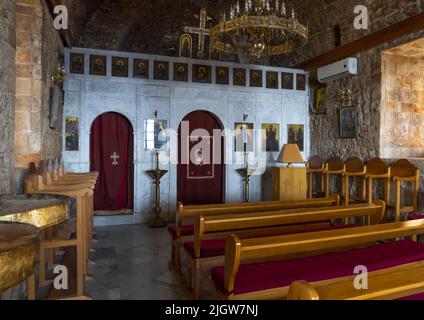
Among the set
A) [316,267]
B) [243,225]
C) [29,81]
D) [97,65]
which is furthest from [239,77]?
[316,267]

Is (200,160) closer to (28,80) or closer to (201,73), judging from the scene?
(201,73)

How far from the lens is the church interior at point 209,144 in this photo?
2.67 metres

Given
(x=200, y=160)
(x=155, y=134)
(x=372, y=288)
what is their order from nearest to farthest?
(x=372, y=288)
(x=155, y=134)
(x=200, y=160)

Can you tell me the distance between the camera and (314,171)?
23.4 feet

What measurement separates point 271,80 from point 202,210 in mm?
4923

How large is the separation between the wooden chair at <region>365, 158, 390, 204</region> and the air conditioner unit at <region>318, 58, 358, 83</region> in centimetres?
193

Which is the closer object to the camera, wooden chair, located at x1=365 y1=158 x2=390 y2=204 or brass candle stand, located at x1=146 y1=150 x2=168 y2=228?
wooden chair, located at x1=365 y1=158 x2=390 y2=204

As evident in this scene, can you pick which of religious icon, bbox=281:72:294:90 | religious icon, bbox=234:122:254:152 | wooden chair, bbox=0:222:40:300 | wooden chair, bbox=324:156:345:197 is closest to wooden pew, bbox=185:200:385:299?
wooden chair, bbox=0:222:40:300

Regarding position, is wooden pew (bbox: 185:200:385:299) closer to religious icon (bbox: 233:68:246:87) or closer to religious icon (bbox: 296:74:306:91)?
religious icon (bbox: 233:68:246:87)

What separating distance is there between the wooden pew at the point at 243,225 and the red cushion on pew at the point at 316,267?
1.40 ft

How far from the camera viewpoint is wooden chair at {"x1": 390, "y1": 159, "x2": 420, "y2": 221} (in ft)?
16.5

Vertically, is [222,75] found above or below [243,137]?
above

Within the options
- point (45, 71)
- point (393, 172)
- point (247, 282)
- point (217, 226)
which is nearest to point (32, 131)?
point (45, 71)

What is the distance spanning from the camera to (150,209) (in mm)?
6570
